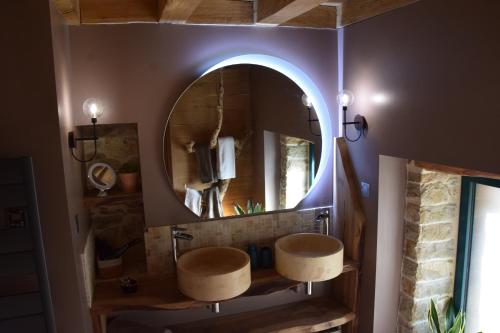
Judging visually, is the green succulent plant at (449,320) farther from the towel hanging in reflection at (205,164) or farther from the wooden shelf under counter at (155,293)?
the towel hanging in reflection at (205,164)

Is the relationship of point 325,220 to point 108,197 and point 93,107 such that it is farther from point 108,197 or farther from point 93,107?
point 93,107

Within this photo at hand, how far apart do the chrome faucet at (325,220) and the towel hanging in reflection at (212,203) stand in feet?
2.32

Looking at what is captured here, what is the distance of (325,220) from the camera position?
2742 millimetres

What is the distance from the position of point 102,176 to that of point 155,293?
0.78m

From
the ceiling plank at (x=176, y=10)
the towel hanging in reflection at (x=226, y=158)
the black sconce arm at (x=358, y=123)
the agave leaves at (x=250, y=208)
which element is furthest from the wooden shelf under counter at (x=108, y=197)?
the black sconce arm at (x=358, y=123)

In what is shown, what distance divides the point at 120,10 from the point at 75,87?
0.52m

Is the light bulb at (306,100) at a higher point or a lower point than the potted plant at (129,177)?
higher

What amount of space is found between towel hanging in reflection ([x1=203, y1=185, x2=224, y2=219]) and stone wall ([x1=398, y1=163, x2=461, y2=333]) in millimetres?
1222

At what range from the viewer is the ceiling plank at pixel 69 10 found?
6.14 feet

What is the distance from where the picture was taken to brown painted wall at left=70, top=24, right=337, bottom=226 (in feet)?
7.36

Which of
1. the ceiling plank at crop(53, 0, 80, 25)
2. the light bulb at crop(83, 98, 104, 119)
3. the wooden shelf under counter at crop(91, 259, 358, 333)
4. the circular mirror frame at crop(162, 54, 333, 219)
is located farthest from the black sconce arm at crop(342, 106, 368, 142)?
the ceiling plank at crop(53, 0, 80, 25)

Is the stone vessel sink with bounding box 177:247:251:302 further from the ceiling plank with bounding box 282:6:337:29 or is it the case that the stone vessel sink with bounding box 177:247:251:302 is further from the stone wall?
the ceiling plank with bounding box 282:6:337:29

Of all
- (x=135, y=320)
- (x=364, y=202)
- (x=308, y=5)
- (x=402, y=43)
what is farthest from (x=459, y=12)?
(x=135, y=320)

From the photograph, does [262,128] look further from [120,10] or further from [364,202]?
[120,10]
